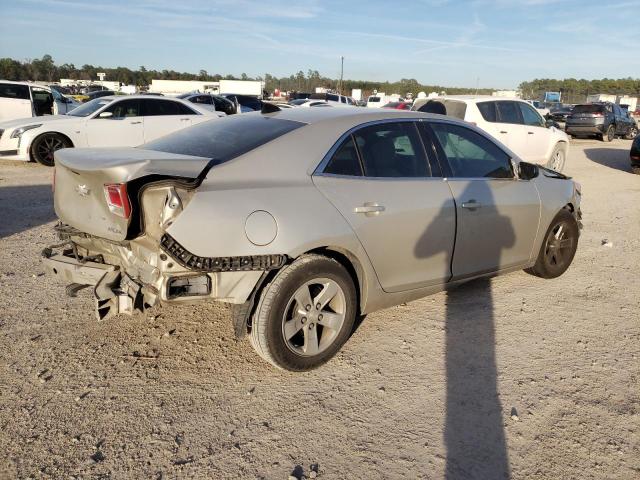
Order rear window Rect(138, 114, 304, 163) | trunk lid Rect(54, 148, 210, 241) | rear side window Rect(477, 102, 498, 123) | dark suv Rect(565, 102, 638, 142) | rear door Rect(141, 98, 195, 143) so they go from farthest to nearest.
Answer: dark suv Rect(565, 102, 638, 142) → rear door Rect(141, 98, 195, 143) → rear side window Rect(477, 102, 498, 123) → rear window Rect(138, 114, 304, 163) → trunk lid Rect(54, 148, 210, 241)

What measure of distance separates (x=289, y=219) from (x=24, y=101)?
1447 cm

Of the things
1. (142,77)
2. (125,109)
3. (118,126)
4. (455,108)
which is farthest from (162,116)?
(142,77)

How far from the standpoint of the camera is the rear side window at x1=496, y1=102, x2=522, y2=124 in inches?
436

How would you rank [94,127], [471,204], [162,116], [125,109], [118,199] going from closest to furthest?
[118,199] < [471,204] < [94,127] < [125,109] < [162,116]

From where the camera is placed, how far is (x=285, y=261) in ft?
10.0

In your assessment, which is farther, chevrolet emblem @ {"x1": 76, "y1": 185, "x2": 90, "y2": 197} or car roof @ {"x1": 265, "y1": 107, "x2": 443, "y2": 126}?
car roof @ {"x1": 265, "y1": 107, "x2": 443, "y2": 126}

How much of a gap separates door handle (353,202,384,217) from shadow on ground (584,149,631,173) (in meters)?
13.9

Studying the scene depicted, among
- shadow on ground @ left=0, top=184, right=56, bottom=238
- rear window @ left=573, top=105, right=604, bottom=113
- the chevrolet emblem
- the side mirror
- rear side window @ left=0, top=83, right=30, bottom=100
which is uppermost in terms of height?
rear window @ left=573, top=105, right=604, bottom=113

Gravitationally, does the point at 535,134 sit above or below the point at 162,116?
above

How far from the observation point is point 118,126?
1120 centimetres

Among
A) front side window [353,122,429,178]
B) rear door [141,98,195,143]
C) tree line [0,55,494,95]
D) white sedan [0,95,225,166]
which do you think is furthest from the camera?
tree line [0,55,494,95]

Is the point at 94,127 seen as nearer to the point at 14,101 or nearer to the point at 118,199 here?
the point at 14,101

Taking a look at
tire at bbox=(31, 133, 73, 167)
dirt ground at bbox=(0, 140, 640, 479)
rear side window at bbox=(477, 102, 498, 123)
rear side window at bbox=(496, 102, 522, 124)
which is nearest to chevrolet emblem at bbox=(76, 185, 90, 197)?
dirt ground at bbox=(0, 140, 640, 479)

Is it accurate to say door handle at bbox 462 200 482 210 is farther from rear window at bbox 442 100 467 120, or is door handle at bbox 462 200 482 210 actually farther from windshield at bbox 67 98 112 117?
windshield at bbox 67 98 112 117
